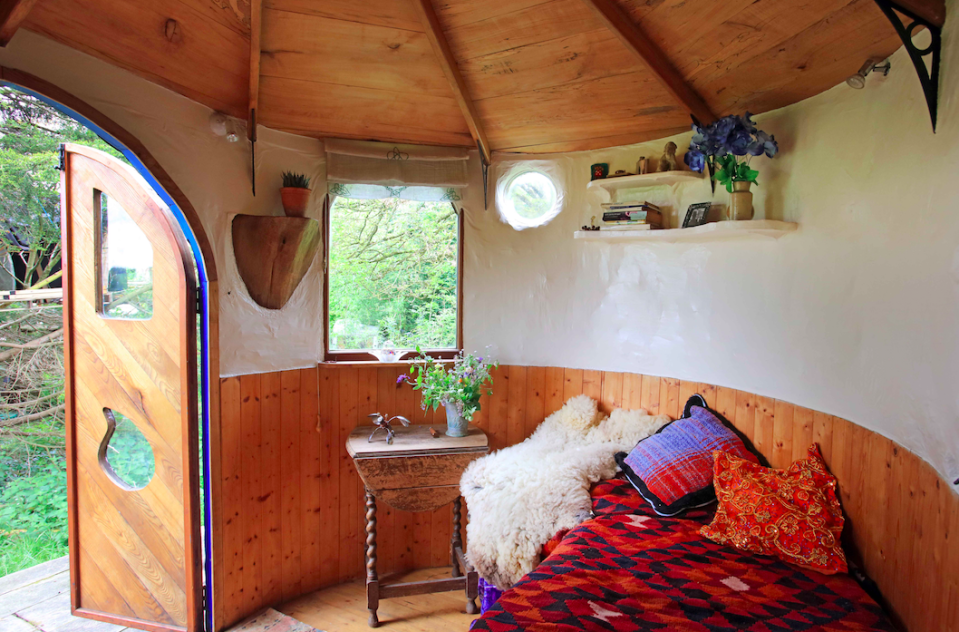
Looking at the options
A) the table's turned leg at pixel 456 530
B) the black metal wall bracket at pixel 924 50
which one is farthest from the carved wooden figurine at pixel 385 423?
the black metal wall bracket at pixel 924 50

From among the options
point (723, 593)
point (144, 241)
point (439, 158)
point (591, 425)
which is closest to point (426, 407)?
point (591, 425)

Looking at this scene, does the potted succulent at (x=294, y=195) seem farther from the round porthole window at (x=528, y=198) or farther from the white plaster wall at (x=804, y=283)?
the round porthole window at (x=528, y=198)

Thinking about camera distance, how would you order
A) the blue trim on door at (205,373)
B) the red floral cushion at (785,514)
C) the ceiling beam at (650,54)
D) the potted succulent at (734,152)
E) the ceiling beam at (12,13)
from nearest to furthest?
the ceiling beam at (12,13) < the red floral cushion at (785,514) < the ceiling beam at (650,54) < the potted succulent at (734,152) < the blue trim on door at (205,373)

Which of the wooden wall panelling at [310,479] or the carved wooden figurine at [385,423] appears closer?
the carved wooden figurine at [385,423]

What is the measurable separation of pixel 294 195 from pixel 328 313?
0.65 meters

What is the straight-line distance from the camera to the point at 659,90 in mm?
2316

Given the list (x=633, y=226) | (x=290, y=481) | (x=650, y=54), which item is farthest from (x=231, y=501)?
(x=650, y=54)

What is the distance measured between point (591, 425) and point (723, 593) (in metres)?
1.34

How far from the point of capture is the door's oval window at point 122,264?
247 centimetres

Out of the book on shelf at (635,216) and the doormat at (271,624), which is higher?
the book on shelf at (635,216)

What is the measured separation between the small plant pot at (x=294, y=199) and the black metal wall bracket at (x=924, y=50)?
7.40ft

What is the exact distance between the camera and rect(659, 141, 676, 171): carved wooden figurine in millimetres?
2572

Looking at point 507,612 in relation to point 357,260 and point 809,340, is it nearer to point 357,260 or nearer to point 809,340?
point 809,340

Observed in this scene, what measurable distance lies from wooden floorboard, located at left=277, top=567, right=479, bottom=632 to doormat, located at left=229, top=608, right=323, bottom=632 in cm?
4
